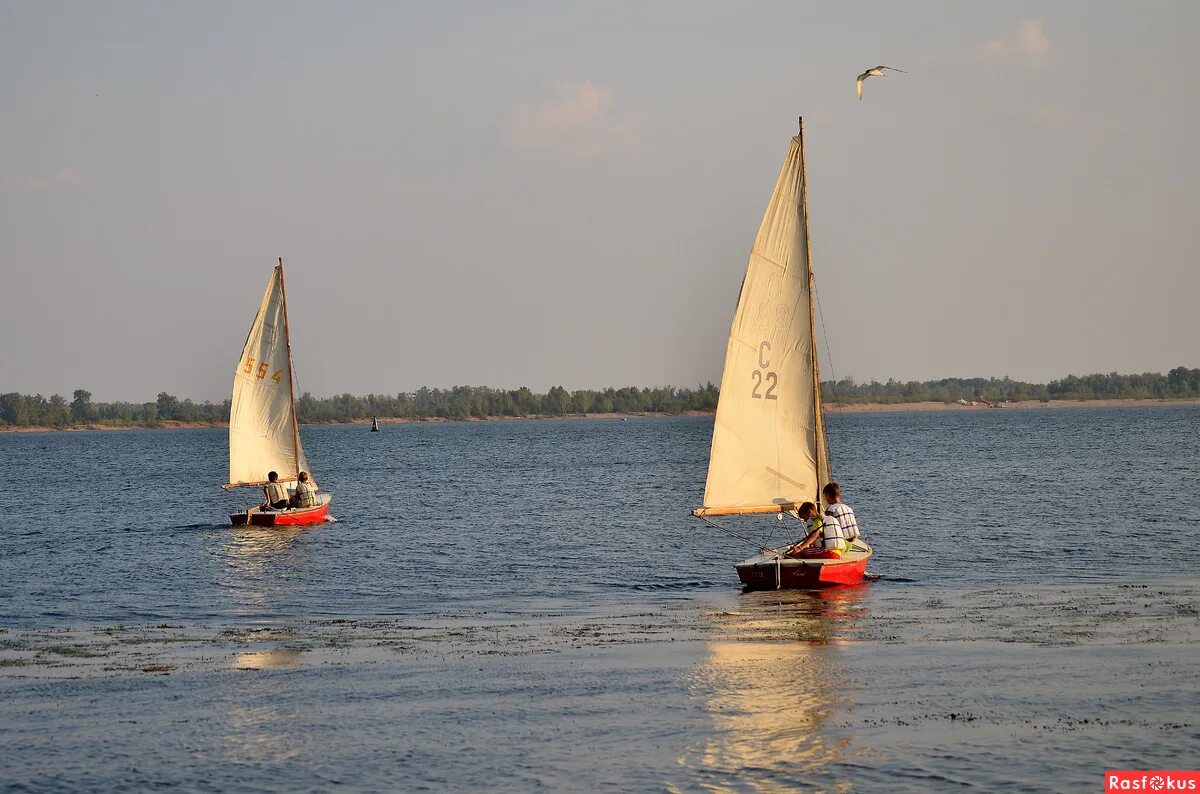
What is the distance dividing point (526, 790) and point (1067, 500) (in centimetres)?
5277

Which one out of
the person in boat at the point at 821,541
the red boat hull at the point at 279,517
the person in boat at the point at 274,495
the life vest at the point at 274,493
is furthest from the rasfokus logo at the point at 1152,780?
the life vest at the point at 274,493

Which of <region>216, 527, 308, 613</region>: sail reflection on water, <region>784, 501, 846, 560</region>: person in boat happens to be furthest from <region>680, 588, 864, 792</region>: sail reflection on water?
<region>216, 527, 308, 613</region>: sail reflection on water

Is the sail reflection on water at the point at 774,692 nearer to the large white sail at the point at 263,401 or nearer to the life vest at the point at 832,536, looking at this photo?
the life vest at the point at 832,536

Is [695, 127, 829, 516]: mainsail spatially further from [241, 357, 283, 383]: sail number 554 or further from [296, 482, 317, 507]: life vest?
[241, 357, 283, 383]: sail number 554

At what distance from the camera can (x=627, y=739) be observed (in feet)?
61.8

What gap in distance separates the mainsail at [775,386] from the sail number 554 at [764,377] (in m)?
0.02

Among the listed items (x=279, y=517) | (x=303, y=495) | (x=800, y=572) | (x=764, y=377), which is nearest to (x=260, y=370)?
(x=303, y=495)

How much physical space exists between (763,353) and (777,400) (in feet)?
4.16

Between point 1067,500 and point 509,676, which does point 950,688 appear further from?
point 1067,500

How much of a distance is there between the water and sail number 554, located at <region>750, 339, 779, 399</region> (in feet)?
16.5

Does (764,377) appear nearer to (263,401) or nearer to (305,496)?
(305,496)

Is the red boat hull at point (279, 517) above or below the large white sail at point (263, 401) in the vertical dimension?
below

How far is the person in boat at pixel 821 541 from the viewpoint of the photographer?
1292 inches

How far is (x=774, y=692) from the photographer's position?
2147 centimetres
